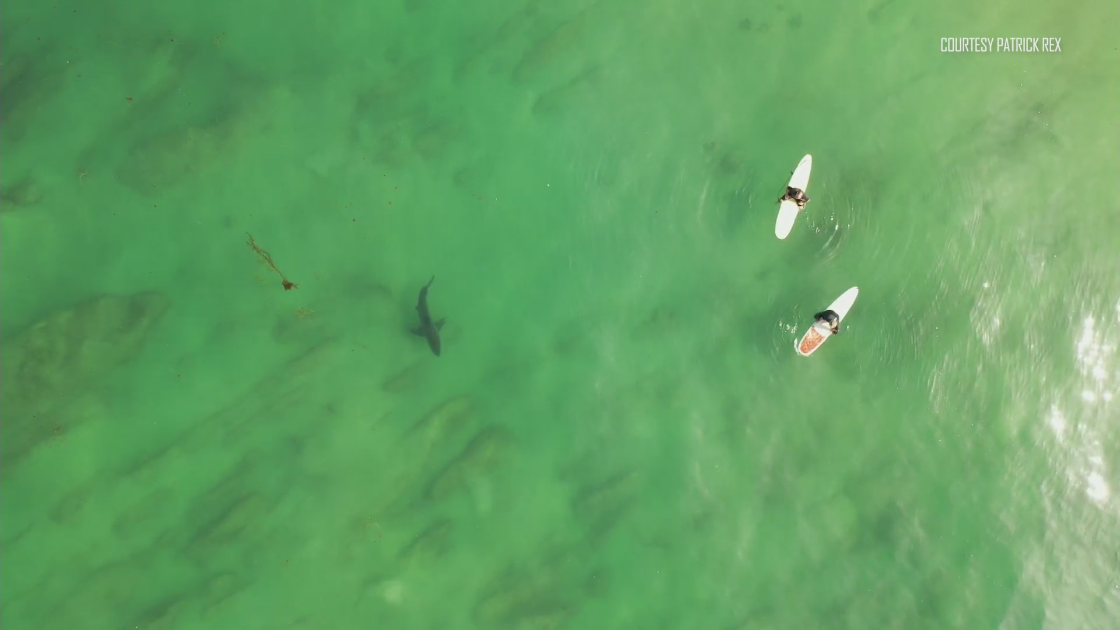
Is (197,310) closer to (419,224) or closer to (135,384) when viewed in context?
(135,384)

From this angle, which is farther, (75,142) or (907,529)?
(907,529)

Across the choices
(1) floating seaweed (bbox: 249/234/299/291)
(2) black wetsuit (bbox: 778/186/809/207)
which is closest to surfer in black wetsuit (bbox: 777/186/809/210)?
(2) black wetsuit (bbox: 778/186/809/207)

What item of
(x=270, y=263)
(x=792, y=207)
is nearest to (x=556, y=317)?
(x=792, y=207)

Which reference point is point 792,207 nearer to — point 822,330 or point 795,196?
point 795,196

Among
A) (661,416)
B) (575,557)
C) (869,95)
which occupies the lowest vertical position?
(575,557)

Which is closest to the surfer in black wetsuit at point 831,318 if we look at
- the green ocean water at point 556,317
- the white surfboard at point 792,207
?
the green ocean water at point 556,317

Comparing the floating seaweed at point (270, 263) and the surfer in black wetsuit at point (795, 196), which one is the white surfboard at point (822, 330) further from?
the floating seaweed at point (270, 263)

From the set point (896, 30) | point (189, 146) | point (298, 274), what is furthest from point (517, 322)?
point (896, 30)
